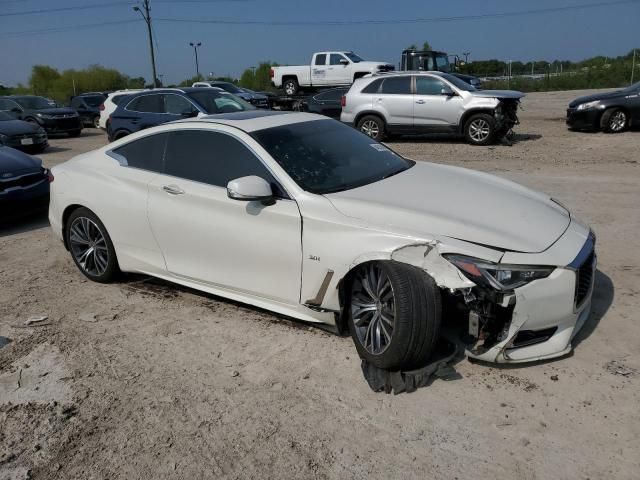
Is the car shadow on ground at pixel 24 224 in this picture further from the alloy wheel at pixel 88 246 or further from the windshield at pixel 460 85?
the windshield at pixel 460 85

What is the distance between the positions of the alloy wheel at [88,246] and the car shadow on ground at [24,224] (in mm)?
2656

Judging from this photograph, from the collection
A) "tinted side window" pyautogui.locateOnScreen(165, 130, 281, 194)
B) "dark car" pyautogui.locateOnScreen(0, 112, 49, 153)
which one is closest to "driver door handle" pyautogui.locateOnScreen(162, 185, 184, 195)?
"tinted side window" pyautogui.locateOnScreen(165, 130, 281, 194)

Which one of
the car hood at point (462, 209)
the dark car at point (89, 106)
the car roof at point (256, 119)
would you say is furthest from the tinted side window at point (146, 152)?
the dark car at point (89, 106)

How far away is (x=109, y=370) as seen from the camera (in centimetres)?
386

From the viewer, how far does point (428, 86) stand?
1420 cm

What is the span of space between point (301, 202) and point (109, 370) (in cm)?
171

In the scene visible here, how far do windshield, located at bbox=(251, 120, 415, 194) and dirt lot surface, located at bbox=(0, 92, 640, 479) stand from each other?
114cm

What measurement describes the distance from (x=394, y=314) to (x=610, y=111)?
526 inches

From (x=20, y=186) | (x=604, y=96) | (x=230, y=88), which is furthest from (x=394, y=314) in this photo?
(x=230, y=88)

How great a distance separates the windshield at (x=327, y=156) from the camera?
13.5 ft

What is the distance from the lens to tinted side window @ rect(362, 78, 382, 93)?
48.1 ft

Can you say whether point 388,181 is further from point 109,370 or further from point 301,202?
point 109,370

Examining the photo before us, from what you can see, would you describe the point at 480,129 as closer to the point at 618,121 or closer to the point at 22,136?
the point at 618,121

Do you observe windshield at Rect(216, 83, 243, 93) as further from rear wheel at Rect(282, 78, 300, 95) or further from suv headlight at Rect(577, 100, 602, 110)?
suv headlight at Rect(577, 100, 602, 110)
